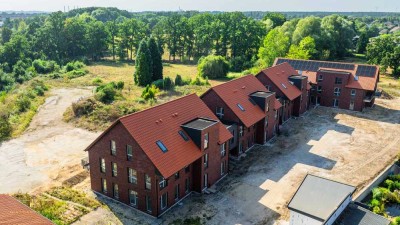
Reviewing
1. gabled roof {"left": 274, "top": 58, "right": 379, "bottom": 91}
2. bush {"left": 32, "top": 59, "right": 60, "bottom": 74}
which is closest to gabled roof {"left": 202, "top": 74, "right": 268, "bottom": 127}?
gabled roof {"left": 274, "top": 58, "right": 379, "bottom": 91}

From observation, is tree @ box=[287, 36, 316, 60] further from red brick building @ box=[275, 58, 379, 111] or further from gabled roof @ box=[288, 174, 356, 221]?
gabled roof @ box=[288, 174, 356, 221]

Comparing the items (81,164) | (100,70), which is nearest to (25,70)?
(100,70)

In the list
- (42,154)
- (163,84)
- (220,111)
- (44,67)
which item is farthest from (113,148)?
(44,67)

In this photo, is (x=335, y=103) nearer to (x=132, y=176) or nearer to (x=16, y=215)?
(x=132, y=176)

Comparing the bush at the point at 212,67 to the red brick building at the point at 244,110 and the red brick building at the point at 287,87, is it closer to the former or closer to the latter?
the red brick building at the point at 287,87

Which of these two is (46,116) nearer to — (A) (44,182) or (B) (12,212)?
(A) (44,182)

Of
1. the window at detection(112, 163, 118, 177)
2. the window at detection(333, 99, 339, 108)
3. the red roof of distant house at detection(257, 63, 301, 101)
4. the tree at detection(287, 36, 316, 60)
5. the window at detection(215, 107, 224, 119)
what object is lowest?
the window at detection(333, 99, 339, 108)
